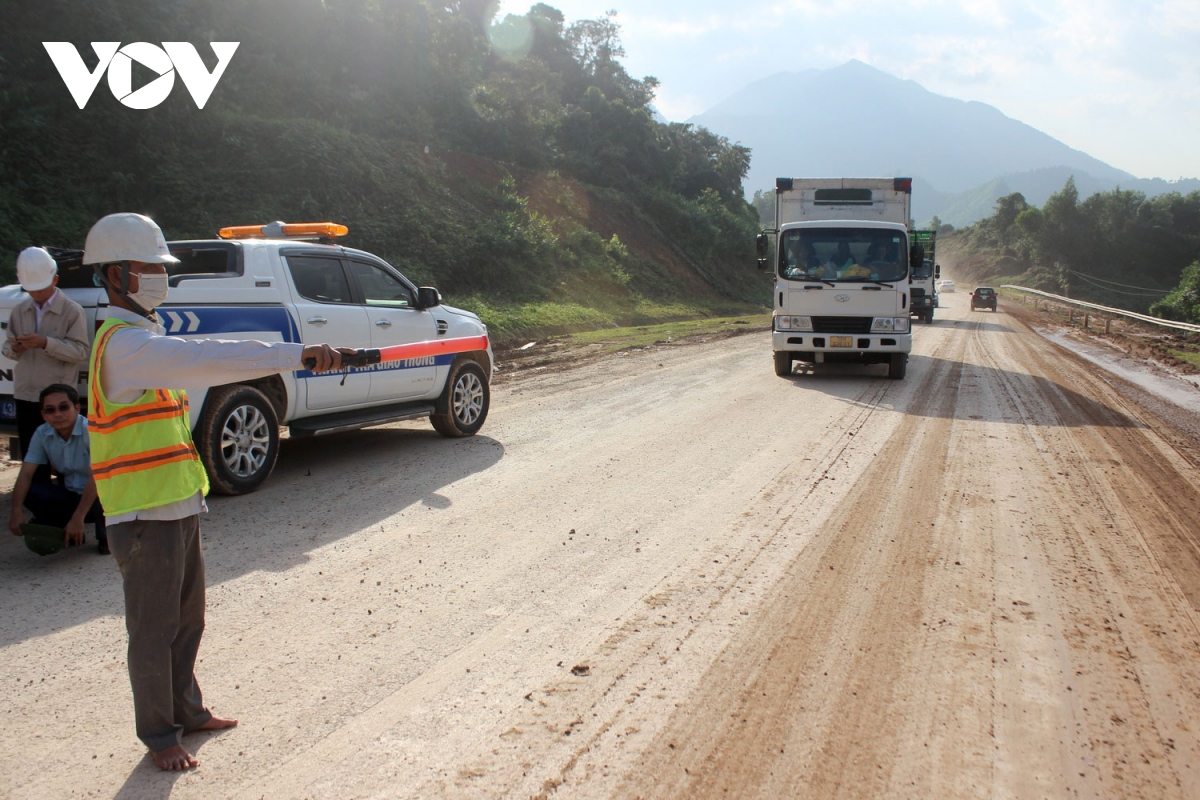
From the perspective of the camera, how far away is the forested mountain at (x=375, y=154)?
66.1 ft

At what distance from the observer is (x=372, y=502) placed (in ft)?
21.7

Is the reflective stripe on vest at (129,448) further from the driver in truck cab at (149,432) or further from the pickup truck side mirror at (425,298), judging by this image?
the pickup truck side mirror at (425,298)

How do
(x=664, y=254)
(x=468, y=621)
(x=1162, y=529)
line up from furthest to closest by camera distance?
(x=664, y=254)
(x=1162, y=529)
(x=468, y=621)

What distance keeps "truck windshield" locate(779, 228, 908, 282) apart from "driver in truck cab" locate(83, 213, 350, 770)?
12.0 metres

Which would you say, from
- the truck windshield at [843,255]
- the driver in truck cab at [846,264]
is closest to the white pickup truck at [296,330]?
the truck windshield at [843,255]

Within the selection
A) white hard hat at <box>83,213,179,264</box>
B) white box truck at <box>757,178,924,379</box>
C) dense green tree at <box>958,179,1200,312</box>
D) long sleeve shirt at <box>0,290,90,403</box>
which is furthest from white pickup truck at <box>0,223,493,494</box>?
dense green tree at <box>958,179,1200,312</box>

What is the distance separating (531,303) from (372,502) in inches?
754

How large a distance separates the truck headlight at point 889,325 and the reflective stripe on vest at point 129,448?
1211 cm

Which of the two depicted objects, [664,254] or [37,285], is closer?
[37,285]

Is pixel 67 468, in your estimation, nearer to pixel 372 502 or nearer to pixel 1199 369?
pixel 372 502

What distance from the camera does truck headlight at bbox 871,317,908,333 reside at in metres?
13.5

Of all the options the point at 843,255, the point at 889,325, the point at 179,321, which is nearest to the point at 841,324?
the point at 889,325

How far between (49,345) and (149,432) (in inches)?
140

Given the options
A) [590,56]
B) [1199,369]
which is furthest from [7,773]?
[590,56]
